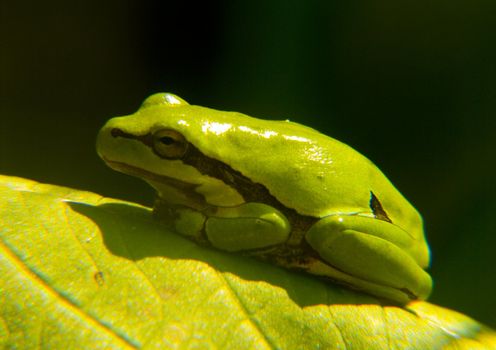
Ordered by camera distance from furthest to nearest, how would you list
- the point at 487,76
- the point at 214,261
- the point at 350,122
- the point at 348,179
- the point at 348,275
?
the point at 350,122
the point at 487,76
the point at 348,179
the point at 348,275
the point at 214,261

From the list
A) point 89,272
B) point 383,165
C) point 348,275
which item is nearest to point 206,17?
point 383,165

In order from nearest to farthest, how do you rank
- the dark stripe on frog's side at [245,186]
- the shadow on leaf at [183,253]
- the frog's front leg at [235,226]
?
the shadow on leaf at [183,253]
the frog's front leg at [235,226]
the dark stripe on frog's side at [245,186]

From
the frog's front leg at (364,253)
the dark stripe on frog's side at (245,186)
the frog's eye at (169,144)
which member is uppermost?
the frog's eye at (169,144)

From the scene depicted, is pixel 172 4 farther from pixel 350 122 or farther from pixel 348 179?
pixel 348 179

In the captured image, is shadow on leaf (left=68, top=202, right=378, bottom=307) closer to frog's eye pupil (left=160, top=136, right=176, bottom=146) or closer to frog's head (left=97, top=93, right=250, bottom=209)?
frog's head (left=97, top=93, right=250, bottom=209)

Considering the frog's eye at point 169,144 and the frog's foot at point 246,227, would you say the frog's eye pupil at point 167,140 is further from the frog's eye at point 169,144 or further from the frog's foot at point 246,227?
the frog's foot at point 246,227

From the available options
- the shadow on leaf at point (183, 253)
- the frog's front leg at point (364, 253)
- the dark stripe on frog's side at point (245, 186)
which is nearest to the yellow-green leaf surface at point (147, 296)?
the shadow on leaf at point (183, 253)

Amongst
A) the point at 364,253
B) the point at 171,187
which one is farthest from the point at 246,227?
the point at 364,253

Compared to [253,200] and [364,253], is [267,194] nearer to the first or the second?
[253,200]
